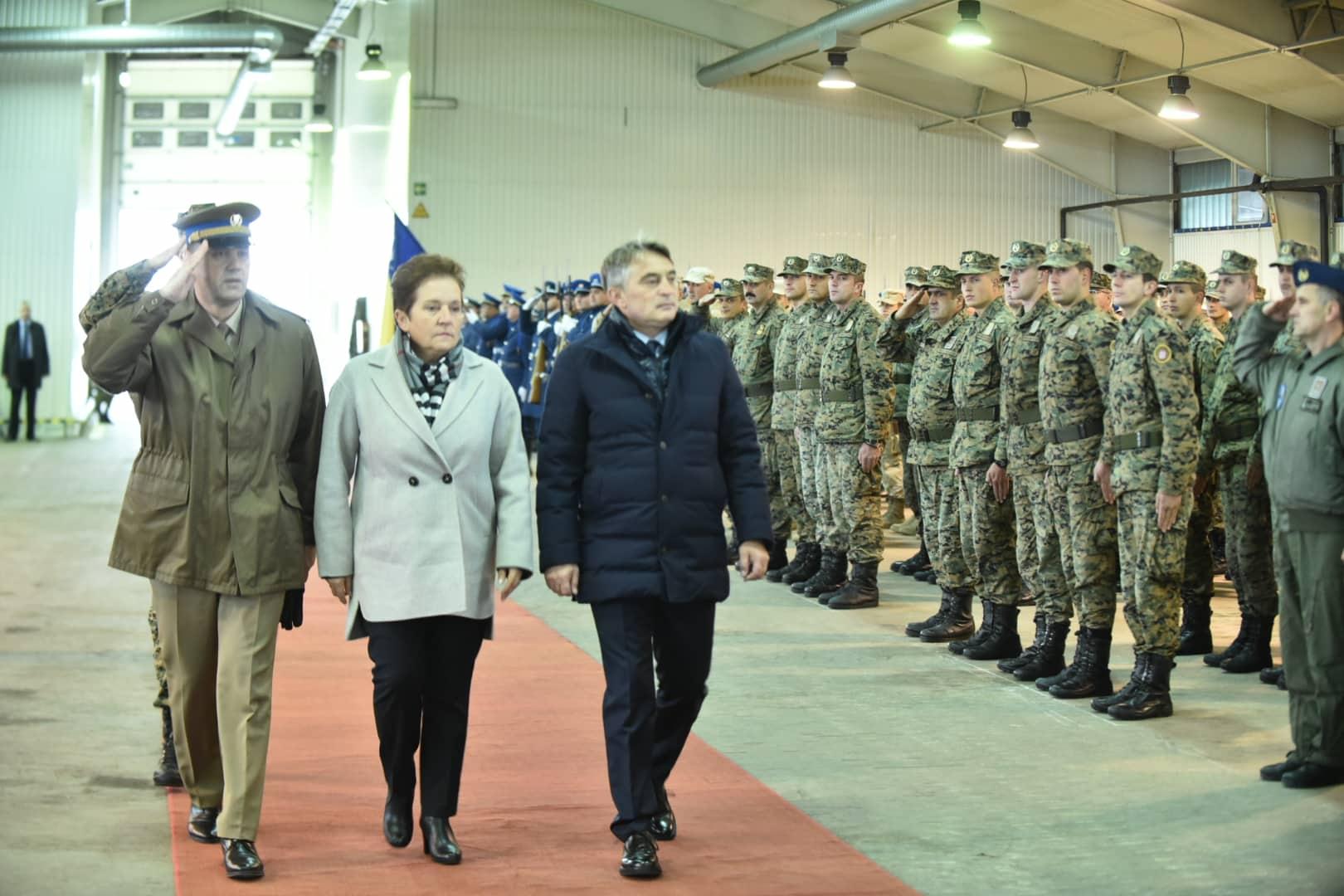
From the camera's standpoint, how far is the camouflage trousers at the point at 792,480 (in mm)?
9516

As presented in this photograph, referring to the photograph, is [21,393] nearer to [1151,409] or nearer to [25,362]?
[25,362]

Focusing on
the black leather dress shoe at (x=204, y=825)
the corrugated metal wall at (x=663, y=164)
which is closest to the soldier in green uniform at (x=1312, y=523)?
the black leather dress shoe at (x=204, y=825)

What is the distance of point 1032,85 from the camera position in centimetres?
2027

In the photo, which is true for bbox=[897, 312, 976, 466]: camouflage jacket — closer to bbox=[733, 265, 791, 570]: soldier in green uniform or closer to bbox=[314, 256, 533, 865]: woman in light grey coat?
bbox=[733, 265, 791, 570]: soldier in green uniform

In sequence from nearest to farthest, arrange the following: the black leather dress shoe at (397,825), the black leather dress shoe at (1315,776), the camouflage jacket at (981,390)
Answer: the black leather dress shoe at (397,825)
the black leather dress shoe at (1315,776)
the camouflage jacket at (981,390)

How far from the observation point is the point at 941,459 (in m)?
7.51

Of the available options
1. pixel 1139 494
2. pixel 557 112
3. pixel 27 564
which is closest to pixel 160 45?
pixel 557 112

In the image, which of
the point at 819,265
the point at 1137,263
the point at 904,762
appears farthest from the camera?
the point at 819,265

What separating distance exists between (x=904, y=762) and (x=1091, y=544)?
1.40 meters

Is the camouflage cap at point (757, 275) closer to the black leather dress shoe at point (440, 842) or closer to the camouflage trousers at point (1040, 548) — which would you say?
the camouflage trousers at point (1040, 548)

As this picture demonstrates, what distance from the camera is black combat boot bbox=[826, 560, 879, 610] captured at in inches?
336

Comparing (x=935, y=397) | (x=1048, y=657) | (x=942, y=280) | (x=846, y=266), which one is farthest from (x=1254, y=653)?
(x=846, y=266)

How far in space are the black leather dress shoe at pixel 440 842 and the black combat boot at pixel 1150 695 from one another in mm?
2852

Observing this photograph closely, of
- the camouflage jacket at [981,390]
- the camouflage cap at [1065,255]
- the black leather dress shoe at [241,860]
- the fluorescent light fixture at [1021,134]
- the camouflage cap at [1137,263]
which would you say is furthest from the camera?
the fluorescent light fixture at [1021,134]
